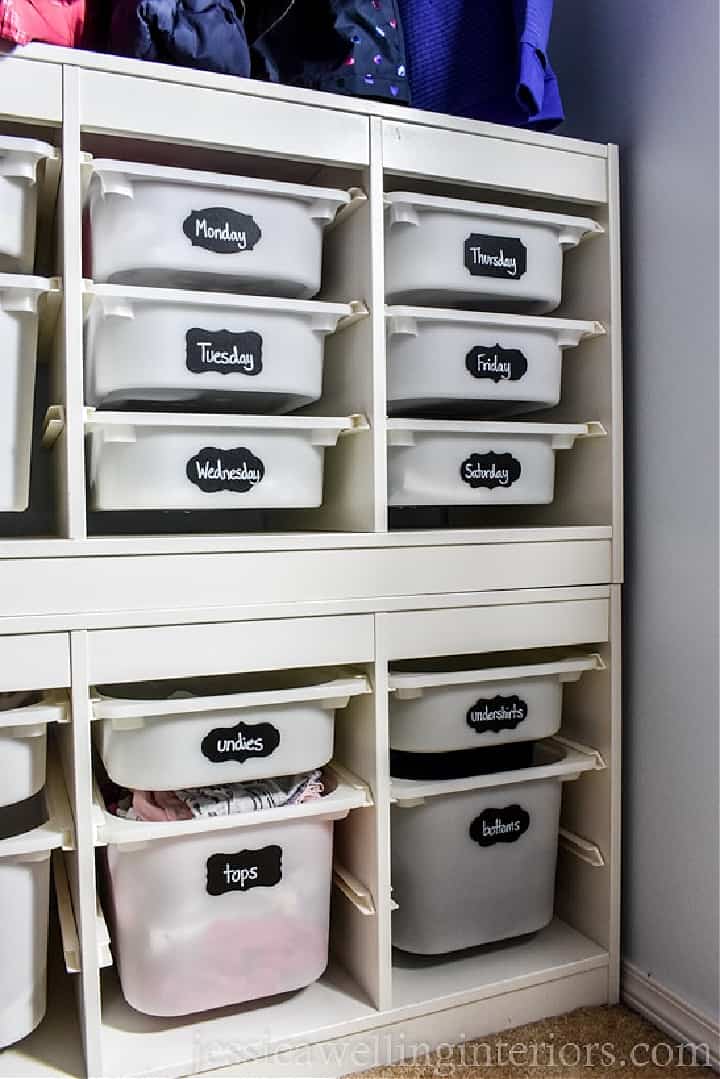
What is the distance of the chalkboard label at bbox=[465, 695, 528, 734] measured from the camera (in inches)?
59.8

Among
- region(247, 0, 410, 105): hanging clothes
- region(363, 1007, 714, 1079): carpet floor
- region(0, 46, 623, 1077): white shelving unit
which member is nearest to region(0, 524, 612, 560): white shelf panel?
region(0, 46, 623, 1077): white shelving unit

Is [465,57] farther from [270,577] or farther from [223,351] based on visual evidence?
[270,577]

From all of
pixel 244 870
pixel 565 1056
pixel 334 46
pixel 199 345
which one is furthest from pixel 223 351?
pixel 565 1056

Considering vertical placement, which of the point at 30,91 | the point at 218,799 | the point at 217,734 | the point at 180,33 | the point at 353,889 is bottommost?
the point at 353,889

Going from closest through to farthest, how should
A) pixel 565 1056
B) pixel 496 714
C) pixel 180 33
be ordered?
pixel 180 33
pixel 565 1056
pixel 496 714

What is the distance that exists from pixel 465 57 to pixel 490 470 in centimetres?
69

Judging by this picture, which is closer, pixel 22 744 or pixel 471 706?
pixel 22 744

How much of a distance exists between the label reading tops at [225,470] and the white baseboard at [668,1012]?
1.04 metres

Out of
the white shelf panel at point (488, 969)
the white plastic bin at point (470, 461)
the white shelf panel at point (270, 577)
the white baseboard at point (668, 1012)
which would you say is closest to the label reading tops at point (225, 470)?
the white shelf panel at point (270, 577)

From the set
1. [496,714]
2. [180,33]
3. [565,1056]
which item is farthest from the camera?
[496,714]

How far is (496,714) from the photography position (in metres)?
1.53

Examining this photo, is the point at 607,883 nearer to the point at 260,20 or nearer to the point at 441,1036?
the point at 441,1036

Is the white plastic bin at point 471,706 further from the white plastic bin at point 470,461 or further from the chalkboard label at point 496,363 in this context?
the chalkboard label at point 496,363

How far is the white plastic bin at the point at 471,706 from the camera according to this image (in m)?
1.49
